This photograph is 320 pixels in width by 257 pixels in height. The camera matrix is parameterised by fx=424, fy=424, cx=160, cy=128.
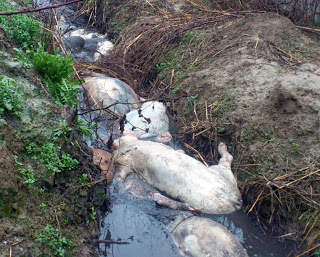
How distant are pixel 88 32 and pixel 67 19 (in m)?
1.18

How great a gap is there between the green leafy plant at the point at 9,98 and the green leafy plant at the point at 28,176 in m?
0.60

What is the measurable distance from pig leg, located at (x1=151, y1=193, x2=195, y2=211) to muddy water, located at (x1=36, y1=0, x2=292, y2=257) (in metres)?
0.05

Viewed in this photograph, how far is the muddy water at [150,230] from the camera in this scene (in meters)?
4.36

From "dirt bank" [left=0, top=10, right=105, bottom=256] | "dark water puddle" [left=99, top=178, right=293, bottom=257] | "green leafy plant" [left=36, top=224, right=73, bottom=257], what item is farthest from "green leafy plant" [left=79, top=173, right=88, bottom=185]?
"green leafy plant" [left=36, top=224, right=73, bottom=257]

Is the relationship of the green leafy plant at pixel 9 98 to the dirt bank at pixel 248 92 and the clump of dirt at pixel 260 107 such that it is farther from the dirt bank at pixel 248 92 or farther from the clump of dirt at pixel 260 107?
the clump of dirt at pixel 260 107

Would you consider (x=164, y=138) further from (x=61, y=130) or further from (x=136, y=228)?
(x=61, y=130)

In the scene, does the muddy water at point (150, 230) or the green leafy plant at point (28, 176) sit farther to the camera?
the muddy water at point (150, 230)

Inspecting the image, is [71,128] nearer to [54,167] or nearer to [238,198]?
[54,167]

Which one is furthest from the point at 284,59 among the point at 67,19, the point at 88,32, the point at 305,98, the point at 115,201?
the point at 67,19

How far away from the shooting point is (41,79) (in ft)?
16.2

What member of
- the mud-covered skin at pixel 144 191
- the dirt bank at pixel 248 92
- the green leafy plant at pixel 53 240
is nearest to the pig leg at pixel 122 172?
the mud-covered skin at pixel 144 191

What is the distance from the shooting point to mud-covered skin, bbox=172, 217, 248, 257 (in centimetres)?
416

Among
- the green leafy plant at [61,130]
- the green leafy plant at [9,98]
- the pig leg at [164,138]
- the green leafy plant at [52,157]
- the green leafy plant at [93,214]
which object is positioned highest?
the green leafy plant at [9,98]

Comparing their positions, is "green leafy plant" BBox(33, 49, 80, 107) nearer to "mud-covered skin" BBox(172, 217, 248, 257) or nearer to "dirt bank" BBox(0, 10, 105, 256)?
"dirt bank" BBox(0, 10, 105, 256)
